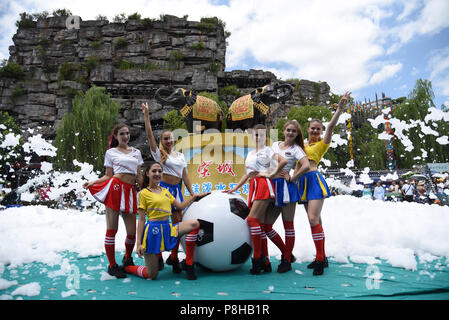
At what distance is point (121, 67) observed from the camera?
32.5 meters

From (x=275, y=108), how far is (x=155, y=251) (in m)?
27.8

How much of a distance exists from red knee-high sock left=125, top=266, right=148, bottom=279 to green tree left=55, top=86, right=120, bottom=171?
17.4m

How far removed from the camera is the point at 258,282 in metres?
3.16

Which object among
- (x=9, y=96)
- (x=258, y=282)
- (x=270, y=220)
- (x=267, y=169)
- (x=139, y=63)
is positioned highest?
(x=139, y=63)

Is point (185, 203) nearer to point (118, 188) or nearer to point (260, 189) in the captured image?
point (118, 188)

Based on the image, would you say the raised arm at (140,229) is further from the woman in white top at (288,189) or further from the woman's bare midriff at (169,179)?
the woman in white top at (288,189)

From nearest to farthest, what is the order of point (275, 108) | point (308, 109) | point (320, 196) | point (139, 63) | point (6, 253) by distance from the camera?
point (320, 196) → point (6, 253) → point (308, 109) → point (275, 108) → point (139, 63)

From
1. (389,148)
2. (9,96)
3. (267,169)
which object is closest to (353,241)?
(267,169)

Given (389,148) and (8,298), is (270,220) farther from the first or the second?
(389,148)

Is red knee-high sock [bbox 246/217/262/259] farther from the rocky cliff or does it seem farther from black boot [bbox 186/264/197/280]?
the rocky cliff

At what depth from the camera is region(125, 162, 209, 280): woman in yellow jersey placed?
3279 mm

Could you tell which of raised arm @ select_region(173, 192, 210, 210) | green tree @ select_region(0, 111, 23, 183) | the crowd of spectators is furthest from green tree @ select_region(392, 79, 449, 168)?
green tree @ select_region(0, 111, 23, 183)

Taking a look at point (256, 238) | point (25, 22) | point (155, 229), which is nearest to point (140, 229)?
point (155, 229)
